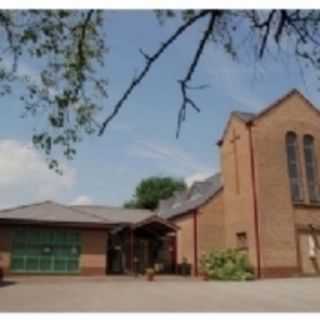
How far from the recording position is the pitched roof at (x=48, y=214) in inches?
451

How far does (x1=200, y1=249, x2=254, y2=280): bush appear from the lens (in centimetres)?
1087

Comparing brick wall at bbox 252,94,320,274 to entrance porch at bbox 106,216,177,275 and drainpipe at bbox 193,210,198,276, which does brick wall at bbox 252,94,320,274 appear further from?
entrance porch at bbox 106,216,177,275

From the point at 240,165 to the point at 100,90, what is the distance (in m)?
7.60

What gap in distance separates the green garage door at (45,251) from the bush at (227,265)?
2.84 metres

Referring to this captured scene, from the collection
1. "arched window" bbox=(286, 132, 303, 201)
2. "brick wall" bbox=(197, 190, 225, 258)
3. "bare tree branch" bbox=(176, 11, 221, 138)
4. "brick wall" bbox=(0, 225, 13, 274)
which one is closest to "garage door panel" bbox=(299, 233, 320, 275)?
"arched window" bbox=(286, 132, 303, 201)

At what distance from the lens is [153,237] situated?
14227mm

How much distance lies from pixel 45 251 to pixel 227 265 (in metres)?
3.82

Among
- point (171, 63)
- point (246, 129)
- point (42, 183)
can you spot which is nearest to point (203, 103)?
point (171, 63)

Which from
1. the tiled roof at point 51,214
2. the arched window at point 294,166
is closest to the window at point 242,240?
the arched window at point 294,166

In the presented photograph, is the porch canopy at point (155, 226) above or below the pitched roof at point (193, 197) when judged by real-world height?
below

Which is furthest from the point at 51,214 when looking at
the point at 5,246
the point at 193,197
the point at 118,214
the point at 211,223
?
the point at 193,197

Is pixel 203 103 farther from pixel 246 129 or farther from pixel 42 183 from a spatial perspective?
pixel 246 129

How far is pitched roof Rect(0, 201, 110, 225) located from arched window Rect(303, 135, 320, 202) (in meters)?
4.54

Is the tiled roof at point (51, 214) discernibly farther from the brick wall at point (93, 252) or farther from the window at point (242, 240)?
the window at point (242, 240)
